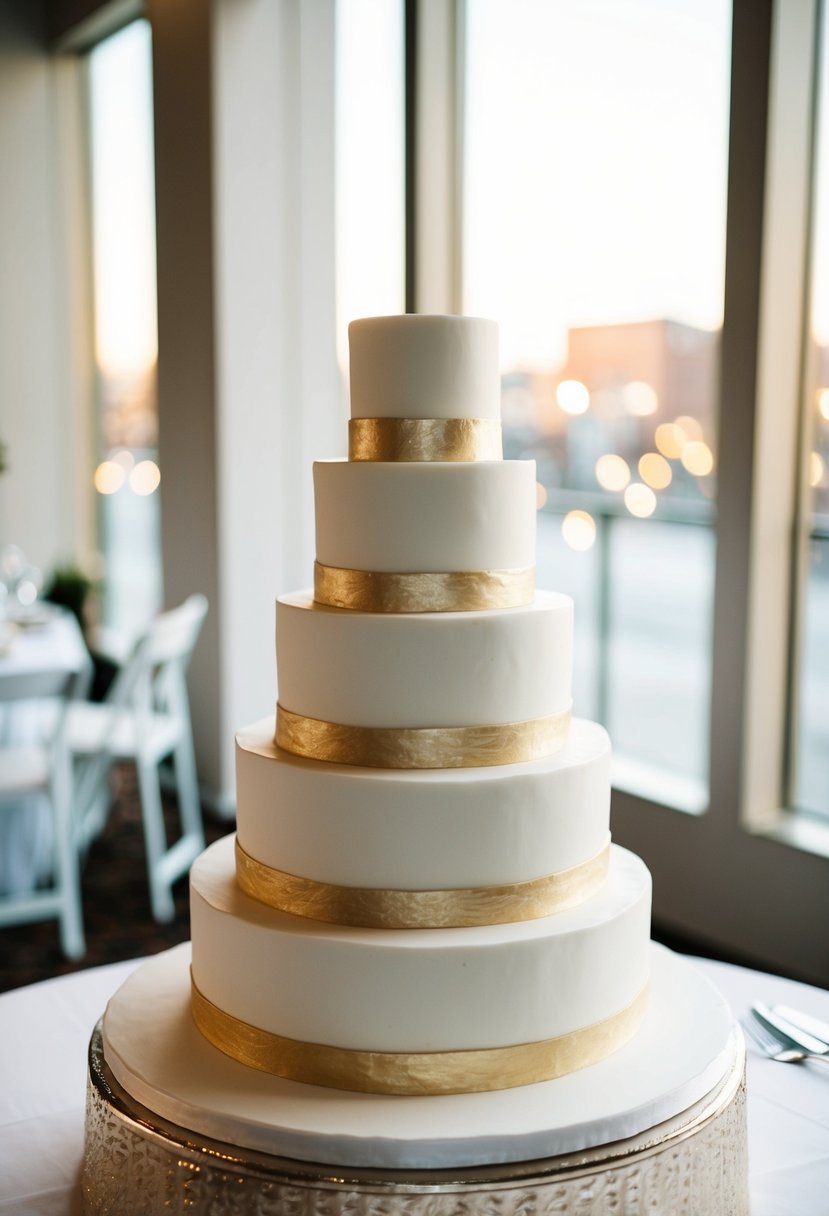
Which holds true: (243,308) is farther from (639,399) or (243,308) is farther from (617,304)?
(639,399)

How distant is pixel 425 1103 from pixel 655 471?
308 centimetres

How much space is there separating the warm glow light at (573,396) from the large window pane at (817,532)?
1.18m

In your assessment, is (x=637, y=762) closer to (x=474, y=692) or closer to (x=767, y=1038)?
(x=767, y=1038)

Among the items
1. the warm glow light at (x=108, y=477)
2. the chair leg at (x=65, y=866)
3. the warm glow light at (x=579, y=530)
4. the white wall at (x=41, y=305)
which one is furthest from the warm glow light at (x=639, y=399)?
the white wall at (x=41, y=305)

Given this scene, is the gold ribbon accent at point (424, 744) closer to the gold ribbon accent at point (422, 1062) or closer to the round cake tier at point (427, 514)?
the round cake tier at point (427, 514)

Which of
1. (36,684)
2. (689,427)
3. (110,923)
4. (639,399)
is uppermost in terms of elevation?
(639,399)

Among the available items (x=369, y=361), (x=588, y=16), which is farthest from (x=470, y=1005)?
(x=588, y=16)

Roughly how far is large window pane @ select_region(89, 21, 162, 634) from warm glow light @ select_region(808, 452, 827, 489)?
Result: 3.79 meters

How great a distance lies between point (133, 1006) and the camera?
152cm

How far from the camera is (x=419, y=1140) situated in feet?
3.87

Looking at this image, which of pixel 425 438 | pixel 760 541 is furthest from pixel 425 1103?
pixel 760 541

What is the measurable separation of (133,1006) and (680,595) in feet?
Answer: 9.50

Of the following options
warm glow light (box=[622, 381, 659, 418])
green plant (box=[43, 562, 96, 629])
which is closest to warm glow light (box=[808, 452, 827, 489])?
warm glow light (box=[622, 381, 659, 418])

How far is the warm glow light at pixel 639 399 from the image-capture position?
13.7 ft
